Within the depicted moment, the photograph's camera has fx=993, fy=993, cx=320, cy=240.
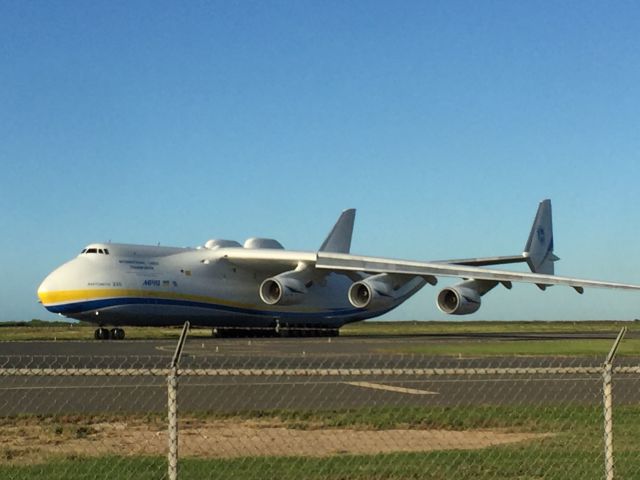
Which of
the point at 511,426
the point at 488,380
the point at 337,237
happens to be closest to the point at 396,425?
the point at 511,426

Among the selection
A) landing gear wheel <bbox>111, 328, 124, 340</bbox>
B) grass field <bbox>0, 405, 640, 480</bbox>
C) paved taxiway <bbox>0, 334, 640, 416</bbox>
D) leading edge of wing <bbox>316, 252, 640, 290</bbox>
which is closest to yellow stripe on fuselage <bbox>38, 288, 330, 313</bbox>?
landing gear wheel <bbox>111, 328, 124, 340</bbox>

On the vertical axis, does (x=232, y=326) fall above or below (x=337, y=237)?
below

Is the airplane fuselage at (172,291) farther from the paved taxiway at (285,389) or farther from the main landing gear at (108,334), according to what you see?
the paved taxiway at (285,389)

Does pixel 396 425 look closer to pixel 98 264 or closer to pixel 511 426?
pixel 511 426

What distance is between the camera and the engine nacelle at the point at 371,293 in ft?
141

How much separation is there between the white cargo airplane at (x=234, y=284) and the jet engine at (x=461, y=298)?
0.04 meters

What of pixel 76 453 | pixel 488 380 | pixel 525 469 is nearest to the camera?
pixel 525 469

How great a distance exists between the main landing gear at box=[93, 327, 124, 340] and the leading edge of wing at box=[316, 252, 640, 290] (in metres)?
9.07

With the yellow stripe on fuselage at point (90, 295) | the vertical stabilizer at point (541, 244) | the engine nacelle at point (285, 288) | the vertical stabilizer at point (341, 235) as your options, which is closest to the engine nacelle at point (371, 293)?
the engine nacelle at point (285, 288)

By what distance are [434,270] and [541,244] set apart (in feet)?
46.1

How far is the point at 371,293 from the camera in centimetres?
4297

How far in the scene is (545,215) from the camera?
5547 cm

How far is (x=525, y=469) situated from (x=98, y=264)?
34023 millimetres

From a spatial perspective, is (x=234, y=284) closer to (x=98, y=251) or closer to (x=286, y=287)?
(x=286, y=287)
